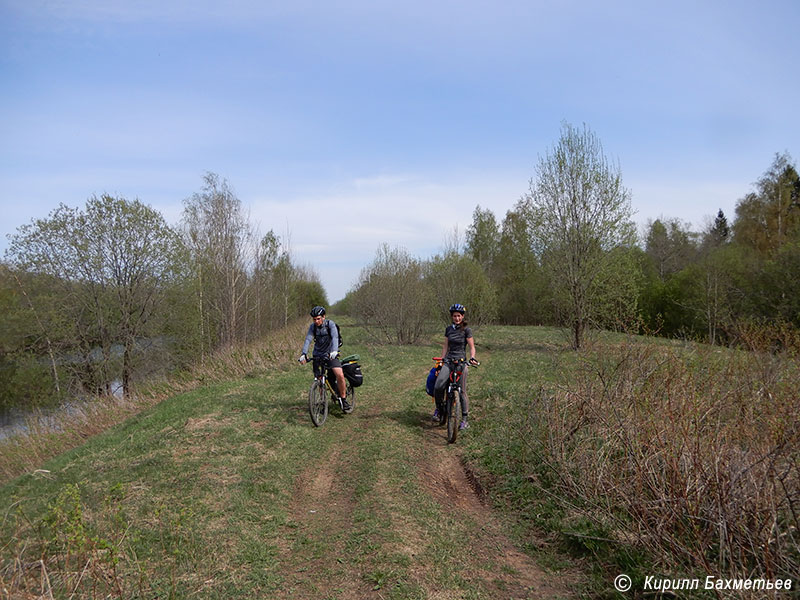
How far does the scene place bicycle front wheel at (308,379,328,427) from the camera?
8445mm

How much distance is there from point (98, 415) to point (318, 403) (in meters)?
8.03

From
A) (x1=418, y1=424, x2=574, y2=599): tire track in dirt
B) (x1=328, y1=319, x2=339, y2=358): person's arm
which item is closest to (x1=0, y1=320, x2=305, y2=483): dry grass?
(x1=328, y1=319, x2=339, y2=358): person's arm

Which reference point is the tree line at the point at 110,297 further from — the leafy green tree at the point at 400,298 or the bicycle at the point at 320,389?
the bicycle at the point at 320,389

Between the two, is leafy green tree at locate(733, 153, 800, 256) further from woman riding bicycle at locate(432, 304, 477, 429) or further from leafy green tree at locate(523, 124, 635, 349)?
woman riding bicycle at locate(432, 304, 477, 429)

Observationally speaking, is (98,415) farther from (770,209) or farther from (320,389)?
(770,209)

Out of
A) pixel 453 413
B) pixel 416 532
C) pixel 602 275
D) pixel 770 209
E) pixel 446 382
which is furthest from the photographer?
pixel 770 209

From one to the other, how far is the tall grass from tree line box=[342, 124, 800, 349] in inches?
84.1

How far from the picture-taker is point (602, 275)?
19.9 meters

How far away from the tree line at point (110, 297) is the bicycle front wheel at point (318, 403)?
1540 cm

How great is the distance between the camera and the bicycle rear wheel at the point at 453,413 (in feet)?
25.4

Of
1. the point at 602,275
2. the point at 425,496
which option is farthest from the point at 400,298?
the point at 425,496

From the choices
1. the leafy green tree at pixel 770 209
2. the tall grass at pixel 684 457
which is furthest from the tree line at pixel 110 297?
the leafy green tree at pixel 770 209

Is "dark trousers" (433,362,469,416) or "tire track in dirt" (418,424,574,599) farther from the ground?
"dark trousers" (433,362,469,416)

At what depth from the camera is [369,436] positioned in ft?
26.6
